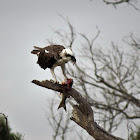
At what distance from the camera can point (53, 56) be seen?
4.50 meters

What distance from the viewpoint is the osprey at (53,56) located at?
174 inches

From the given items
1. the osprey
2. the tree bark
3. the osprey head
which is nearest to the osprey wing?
the osprey

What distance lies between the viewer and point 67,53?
4.39 m

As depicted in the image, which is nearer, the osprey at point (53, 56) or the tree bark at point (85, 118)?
the osprey at point (53, 56)

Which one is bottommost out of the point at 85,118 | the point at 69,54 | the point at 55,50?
the point at 85,118

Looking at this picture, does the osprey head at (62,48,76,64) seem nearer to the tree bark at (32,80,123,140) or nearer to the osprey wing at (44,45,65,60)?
the osprey wing at (44,45,65,60)

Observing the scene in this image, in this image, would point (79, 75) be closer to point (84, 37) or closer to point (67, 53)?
point (84, 37)

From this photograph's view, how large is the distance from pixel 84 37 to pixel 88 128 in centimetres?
1267

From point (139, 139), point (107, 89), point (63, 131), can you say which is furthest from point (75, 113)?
point (107, 89)

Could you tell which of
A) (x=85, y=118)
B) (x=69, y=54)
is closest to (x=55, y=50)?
(x=69, y=54)

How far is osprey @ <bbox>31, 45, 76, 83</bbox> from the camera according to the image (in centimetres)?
443

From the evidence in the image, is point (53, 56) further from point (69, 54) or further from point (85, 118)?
point (85, 118)

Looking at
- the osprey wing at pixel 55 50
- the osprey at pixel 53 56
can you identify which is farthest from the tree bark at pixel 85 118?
the osprey wing at pixel 55 50

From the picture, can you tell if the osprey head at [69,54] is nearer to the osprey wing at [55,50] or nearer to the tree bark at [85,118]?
the osprey wing at [55,50]
